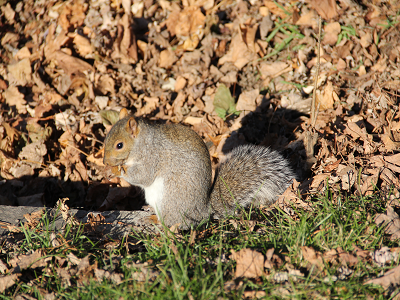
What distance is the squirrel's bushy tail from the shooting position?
2.91m

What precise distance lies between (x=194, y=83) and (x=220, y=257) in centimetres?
298

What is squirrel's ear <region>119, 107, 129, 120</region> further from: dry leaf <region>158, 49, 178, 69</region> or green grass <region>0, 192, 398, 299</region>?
dry leaf <region>158, 49, 178, 69</region>

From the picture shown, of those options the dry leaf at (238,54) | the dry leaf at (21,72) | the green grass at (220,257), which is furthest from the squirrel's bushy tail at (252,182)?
the dry leaf at (21,72)

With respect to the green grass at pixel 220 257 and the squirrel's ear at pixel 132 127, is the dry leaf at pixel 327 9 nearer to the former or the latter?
the green grass at pixel 220 257

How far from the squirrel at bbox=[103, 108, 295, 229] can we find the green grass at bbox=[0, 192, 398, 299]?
22 centimetres

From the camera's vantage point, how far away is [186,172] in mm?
2912

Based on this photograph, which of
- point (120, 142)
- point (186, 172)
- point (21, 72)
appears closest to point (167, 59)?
point (21, 72)

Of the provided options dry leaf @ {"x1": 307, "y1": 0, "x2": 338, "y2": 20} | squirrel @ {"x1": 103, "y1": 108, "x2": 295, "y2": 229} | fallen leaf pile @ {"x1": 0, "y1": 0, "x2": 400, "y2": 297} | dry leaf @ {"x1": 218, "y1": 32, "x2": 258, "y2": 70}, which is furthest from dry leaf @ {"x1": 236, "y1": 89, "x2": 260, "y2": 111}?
dry leaf @ {"x1": 307, "y1": 0, "x2": 338, "y2": 20}

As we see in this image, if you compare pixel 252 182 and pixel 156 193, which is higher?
pixel 252 182

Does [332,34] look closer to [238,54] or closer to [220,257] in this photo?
[238,54]

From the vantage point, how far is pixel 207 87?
14.9 ft

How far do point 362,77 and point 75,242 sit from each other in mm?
3772

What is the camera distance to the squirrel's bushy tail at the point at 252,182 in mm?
2908

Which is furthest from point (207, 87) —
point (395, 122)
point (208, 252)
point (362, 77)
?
point (208, 252)
